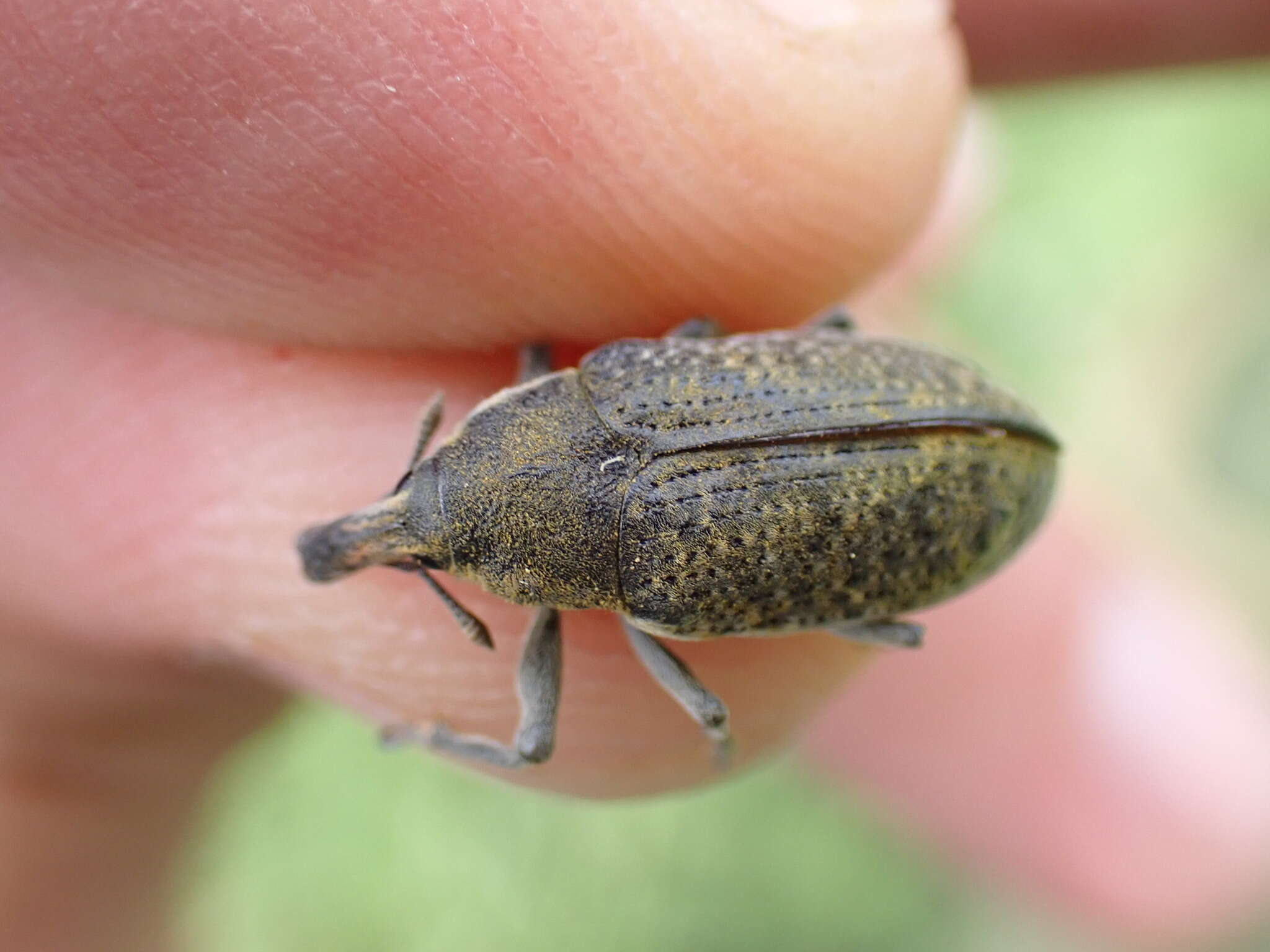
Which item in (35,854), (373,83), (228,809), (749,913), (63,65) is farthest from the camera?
(749,913)

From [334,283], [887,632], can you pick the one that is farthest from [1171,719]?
[334,283]

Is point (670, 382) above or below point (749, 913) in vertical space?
above

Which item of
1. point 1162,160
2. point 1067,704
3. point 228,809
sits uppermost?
point 1162,160

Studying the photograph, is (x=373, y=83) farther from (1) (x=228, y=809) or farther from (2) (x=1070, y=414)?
(2) (x=1070, y=414)

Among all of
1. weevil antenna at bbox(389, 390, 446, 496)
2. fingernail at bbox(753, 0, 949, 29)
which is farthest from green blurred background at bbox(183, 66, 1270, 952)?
fingernail at bbox(753, 0, 949, 29)

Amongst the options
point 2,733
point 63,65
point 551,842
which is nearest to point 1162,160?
point 551,842

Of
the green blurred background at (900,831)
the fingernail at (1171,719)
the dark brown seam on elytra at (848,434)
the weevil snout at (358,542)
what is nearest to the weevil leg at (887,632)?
the dark brown seam on elytra at (848,434)

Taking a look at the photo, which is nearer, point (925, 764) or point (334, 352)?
point (334, 352)
